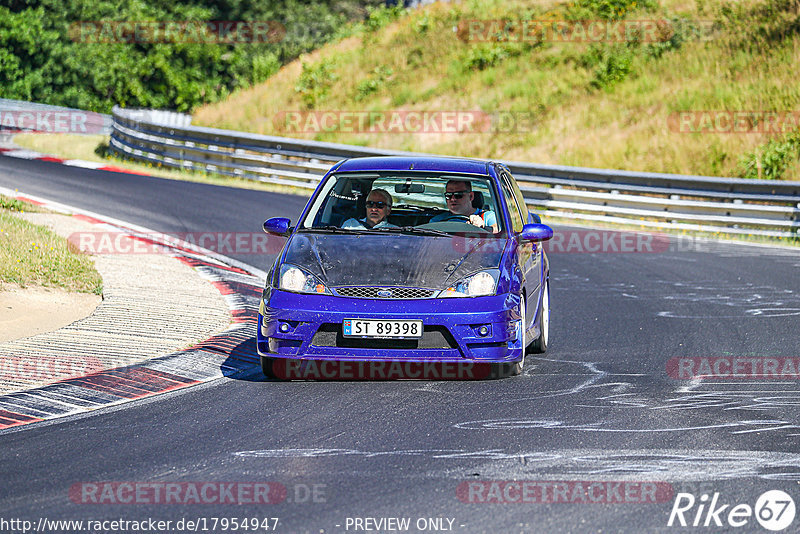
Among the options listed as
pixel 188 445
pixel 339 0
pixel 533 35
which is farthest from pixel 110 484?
pixel 339 0

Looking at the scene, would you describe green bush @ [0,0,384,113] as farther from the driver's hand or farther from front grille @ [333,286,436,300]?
front grille @ [333,286,436,300]

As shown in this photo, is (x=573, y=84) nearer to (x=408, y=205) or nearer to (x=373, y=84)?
(x=373, y=84)

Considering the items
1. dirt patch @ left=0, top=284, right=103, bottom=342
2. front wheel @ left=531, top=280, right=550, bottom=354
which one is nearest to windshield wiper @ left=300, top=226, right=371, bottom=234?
front wheel @ left=531, top=280, right=550, bottom=354

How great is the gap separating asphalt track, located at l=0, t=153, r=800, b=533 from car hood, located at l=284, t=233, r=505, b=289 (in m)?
0.77

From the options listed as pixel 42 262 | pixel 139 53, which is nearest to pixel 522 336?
pixel 42 262

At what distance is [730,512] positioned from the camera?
191 inches

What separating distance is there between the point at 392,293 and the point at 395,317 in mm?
204

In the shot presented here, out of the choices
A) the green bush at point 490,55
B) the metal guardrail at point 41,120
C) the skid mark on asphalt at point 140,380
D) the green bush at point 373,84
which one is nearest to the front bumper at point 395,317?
the skid mark on asphalt at point 140,380

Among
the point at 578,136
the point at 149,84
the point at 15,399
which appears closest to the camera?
the point at 15,399

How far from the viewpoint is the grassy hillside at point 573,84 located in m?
27.2

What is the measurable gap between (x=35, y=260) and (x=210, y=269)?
226 centimetres

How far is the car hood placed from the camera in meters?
7.56

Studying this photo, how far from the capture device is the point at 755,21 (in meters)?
33.3

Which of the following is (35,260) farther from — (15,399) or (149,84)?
(149,84)
